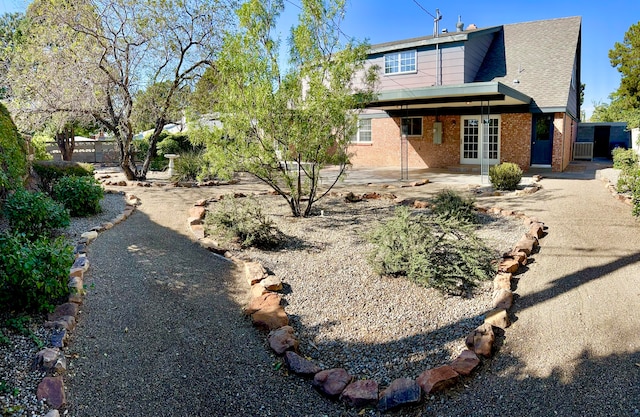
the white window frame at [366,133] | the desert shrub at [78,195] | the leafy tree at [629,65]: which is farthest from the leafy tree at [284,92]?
the leafy tree at [629,65]

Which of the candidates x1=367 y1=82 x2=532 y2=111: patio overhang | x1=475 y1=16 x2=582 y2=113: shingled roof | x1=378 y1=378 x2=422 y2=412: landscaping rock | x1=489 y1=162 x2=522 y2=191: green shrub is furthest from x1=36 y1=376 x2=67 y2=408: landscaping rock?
x1=475 y1=16 x2=582 y2=113: shingled roof

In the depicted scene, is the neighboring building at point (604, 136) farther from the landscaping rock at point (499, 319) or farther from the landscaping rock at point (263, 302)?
the landscaping rock at point (263, 302)

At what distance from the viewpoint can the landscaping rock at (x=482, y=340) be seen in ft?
11.5

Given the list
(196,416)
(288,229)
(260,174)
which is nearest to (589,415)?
(196,416)

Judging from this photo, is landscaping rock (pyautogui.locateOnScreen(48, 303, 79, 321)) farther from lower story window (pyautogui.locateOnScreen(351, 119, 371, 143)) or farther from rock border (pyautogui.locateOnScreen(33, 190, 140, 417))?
lower story window (pyautogui.locateOnScreen(351, 119, 371, 143))

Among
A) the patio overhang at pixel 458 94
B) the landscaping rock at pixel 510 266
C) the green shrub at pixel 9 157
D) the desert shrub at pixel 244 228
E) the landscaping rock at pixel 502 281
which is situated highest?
the patio overhang at pixel 458 94

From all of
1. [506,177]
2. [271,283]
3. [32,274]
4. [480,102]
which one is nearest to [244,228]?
[271,283]

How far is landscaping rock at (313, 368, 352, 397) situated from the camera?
3.14 metres

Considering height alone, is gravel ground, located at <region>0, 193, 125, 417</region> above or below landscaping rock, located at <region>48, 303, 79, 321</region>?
below

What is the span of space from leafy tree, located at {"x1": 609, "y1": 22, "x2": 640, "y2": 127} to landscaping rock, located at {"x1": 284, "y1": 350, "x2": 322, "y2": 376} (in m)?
29.4

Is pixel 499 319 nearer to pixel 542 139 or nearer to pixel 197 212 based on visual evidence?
pixel 197 212

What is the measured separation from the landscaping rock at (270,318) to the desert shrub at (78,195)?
4849 millimetres

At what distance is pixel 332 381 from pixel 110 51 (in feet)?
34.6

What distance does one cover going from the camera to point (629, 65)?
2691 cm
